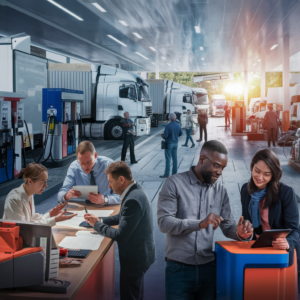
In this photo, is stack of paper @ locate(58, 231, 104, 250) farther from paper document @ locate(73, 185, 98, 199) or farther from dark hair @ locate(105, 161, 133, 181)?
paper document @ locate(73, 185, 98, 199)

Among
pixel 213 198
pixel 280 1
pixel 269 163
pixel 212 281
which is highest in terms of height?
pixel 280 1

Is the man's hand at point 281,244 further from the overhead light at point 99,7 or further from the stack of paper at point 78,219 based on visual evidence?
the overhead light at point 99,7

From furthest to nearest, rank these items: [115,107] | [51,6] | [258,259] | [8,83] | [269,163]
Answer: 1. [115,107]
2. [51,6]
3. [8,83]
4. [269,163]
5. [258,259]

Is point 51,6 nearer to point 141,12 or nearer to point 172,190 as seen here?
point 141,12

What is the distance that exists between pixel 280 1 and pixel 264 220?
12619mm

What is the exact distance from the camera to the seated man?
15.9 ft

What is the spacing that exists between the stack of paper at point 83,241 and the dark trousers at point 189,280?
2.50 ft

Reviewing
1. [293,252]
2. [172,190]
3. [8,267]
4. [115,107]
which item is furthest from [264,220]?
[115,107]

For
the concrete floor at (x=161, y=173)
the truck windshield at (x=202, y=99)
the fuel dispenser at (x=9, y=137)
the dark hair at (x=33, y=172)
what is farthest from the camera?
the truck windshield at (x=202, y=99)

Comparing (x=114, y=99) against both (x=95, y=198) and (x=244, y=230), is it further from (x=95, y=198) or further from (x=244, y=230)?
(x=244, y=230)

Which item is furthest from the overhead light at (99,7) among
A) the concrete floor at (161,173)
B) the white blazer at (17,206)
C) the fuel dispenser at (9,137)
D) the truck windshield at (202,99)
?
the truck windshield at (202,99)

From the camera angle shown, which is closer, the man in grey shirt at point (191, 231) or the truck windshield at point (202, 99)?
the man in grey shirt at point (191, 231)

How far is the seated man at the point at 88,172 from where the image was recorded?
4852 millimetres

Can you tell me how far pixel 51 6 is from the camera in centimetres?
1541
